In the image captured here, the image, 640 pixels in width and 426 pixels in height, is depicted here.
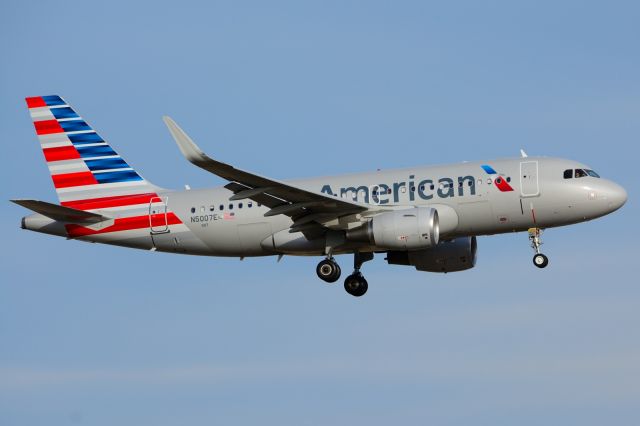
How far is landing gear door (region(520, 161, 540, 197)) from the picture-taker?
4722cm

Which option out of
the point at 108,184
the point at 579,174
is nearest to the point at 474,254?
the point at 579,174

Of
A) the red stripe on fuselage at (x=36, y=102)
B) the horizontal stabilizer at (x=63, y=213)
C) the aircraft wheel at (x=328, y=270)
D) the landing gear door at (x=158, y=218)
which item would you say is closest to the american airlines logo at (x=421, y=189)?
the aircraft wheel at (x=328, y=270)

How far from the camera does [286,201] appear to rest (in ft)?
155

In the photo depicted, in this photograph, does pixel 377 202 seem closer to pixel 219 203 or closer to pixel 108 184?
pixel 219 203

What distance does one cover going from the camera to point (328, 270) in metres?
48.7

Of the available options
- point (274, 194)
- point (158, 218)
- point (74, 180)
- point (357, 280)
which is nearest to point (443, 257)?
point (357, 280)

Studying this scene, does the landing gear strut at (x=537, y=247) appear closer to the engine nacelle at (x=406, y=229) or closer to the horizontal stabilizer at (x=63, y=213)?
the engine nacelle at (x=406, y=229)

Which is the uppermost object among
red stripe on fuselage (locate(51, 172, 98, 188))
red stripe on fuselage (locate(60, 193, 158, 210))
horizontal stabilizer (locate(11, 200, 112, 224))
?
red stripe on fuselage (locate(51, 172, 98, 188))

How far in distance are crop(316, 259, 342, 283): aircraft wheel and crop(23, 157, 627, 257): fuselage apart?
71cm

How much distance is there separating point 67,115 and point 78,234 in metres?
6.33

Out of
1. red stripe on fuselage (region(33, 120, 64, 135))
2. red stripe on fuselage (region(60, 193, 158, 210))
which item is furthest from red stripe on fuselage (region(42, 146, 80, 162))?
red stripe on fuselage (region(60, 193, 158, 210))

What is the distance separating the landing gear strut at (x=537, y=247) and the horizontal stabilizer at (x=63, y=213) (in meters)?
16.4

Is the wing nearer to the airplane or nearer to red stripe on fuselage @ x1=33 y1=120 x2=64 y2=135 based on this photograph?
the airplane

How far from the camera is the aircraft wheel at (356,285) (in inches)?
2009
